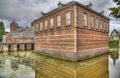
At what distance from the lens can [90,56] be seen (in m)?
19.5

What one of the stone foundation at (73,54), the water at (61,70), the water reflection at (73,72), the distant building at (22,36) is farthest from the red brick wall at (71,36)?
the distant building at (22,36)

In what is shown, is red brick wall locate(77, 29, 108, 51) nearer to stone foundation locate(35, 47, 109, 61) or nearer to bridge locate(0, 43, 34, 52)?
stone foundation locate(35, 47, 109, 61)

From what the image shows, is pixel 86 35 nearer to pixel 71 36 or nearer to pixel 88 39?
pixel 88 39

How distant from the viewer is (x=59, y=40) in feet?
64.1

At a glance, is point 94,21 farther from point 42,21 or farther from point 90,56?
point 42,21

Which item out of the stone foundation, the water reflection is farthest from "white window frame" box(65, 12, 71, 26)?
the water reflection

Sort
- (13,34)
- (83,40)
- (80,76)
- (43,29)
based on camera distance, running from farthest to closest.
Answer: (13,34) < (43,29) < (83,40) < (80,76)

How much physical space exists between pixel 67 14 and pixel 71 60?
6.38 m

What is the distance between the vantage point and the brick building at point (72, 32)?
1675cm

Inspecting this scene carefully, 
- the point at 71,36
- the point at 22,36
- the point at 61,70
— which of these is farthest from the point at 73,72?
the point at 22,36

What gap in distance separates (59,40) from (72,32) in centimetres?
329

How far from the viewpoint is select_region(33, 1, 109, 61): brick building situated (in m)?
16.8

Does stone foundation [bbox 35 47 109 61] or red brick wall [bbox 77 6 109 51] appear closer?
stone foundation [bbox 35 47 109 61]

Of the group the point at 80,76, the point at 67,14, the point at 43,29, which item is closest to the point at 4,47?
the point at 43,29
